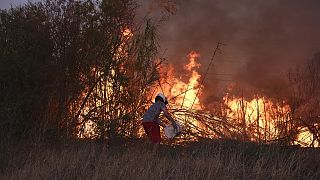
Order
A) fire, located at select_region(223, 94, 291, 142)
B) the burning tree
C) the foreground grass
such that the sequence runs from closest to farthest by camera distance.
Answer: the foreground grass
the burning tree
fire, located at select_region(223, 94, 291, 142)

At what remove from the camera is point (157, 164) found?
26.2ft

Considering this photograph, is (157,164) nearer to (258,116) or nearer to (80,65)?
(80,65)

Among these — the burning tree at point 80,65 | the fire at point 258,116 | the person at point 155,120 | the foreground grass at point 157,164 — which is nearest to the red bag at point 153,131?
the person at point 155,120

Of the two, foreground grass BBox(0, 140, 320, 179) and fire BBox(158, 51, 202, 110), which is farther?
fire BBox(158, 51, 202, 110)

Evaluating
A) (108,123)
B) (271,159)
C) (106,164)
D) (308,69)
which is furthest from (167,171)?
(308,69)

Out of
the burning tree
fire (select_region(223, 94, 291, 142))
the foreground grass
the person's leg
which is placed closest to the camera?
the foreground grass

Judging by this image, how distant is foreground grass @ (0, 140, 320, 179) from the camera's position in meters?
7.43

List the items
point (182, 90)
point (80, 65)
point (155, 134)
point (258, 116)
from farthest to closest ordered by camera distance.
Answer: point (182, 90) → point (258, 116) → point (80, 65) → point (155, 134)

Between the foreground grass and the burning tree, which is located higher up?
the burning tree

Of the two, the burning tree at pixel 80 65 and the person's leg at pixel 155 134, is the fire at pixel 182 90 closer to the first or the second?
the burning tree at pixel 80 65

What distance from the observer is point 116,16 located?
12.5 meters

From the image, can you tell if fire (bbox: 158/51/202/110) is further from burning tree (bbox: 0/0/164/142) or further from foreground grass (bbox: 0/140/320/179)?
foreground grass (bbox: 0/140/320/179)

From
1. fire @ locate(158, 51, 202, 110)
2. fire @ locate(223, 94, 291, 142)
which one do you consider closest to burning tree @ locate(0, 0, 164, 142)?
fire @ locate(158, 51, 202, 110)

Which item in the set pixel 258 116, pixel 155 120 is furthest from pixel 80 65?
pixel 258 116
